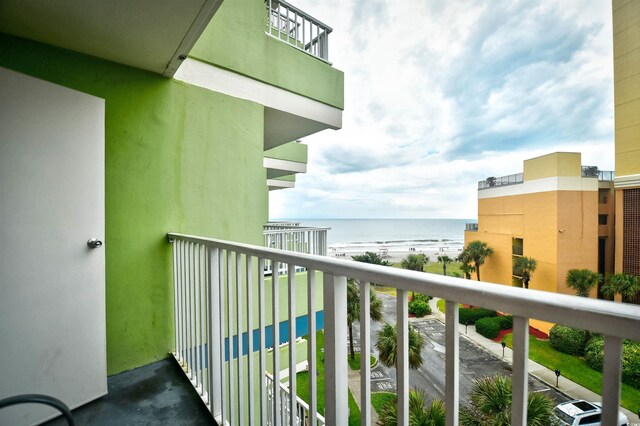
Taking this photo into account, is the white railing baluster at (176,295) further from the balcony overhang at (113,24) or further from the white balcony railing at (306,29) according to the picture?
the white balcony railing at (306,29)

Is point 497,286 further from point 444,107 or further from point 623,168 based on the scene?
point 444,107

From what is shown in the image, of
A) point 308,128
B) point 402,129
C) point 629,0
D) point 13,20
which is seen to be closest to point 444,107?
point 402,129

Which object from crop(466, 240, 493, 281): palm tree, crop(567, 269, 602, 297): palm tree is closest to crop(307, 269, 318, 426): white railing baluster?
crop(567, 269, 602, 297): palm tree

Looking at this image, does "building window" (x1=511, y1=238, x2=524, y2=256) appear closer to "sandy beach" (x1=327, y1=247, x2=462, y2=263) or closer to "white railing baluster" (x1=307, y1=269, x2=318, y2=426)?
"sandy beach" (x1=327, y1=247, x2=462, y2=263)

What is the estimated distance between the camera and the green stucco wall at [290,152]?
9.62 metres

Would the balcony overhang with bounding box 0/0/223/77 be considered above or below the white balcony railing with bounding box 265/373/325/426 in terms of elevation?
above

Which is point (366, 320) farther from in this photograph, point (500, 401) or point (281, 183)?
point (281, 183)

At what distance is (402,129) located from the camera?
157ft

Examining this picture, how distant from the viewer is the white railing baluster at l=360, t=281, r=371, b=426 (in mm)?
843

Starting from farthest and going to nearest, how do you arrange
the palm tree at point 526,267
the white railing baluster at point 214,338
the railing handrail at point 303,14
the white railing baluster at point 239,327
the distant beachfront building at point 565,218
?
the palm tree at point 526,267
the distant beachfront building at point 565,218
the railing handrail at point 303,14
the white railing baluster at point 214,338
the white railing baluster at point 239,327

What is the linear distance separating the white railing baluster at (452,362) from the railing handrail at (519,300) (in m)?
0.04

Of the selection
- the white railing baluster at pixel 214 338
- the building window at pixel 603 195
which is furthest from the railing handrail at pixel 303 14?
the building window at pixel 603 195

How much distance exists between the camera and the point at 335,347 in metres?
0.95

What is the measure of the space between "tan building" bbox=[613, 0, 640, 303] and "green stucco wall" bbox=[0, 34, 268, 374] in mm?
20565
